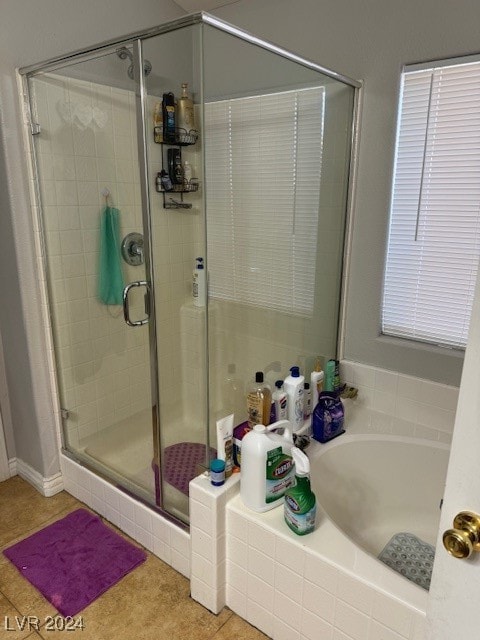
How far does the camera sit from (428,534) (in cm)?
189

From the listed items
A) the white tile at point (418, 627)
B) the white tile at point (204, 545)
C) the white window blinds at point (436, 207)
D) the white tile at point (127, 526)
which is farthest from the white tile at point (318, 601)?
the white window blinds at point (436, 207)

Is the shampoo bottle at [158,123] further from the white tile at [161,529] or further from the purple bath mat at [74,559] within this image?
the purple bath mat at [74,559]

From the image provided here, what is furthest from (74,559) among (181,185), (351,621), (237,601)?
(181,185)

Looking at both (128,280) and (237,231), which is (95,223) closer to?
(128,280)

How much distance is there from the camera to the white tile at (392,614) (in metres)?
1.21

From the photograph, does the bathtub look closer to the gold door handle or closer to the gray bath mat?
the gray bath mat

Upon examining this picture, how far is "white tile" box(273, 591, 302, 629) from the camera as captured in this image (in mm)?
1443

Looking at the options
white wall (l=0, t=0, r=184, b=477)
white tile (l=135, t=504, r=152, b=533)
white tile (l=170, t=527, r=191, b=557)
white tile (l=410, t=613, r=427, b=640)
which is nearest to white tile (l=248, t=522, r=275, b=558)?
white tile (l=170, t=527, r=191, b=557)

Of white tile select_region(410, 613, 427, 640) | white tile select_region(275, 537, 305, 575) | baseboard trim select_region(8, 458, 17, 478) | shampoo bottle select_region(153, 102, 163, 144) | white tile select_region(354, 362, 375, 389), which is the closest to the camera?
white tile select_region(410, 613, 427, 640)

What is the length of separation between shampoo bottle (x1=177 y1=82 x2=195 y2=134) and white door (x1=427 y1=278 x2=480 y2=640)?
1588 mm

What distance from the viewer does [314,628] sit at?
1409mm

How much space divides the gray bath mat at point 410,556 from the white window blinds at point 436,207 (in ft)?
2.72

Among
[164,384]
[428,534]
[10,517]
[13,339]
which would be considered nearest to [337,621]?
[428,534]

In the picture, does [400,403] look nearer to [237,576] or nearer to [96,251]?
[237,576]
